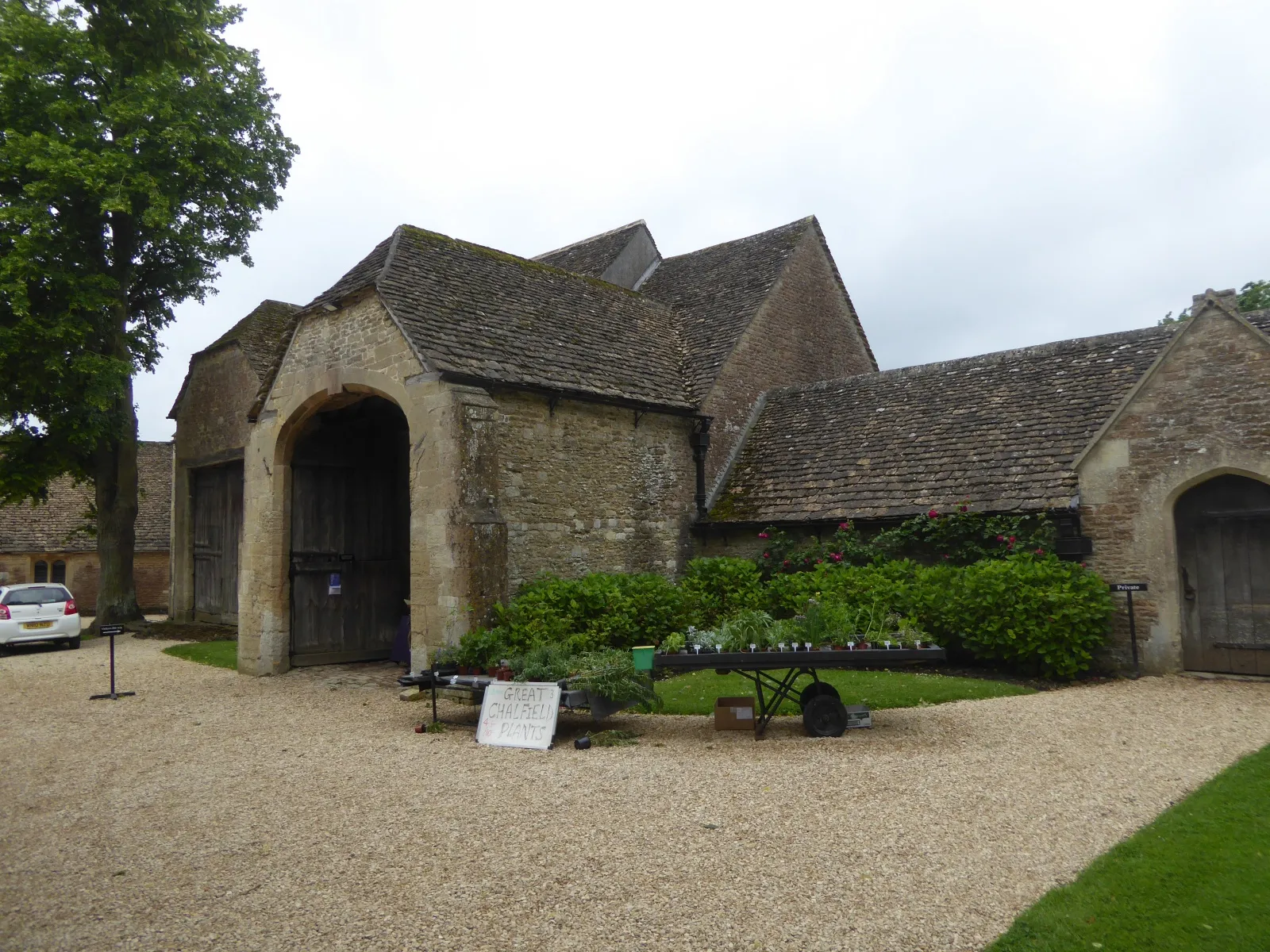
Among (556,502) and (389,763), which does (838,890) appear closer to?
(389,763)

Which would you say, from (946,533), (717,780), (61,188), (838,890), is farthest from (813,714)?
(61,188)

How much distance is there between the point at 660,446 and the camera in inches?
559

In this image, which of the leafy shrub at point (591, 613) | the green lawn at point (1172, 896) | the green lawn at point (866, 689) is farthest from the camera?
the leafy shrub at point (591, 613)

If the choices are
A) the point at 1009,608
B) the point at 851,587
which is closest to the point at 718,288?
the point at 851,587

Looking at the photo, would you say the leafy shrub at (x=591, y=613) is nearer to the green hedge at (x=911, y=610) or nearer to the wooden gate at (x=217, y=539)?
the green hedge at (x=911, y=610)

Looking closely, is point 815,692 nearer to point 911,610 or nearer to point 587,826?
point 587,826

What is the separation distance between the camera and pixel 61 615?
18.4 m

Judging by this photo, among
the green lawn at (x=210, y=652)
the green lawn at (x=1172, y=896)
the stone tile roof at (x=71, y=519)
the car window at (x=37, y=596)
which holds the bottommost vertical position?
the green lawn at (x=210, y=652)

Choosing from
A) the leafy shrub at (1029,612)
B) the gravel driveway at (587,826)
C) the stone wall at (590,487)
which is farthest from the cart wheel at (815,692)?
the stone wall at (590,487)

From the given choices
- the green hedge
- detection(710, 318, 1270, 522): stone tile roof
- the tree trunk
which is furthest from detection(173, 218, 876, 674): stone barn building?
the tree trunk

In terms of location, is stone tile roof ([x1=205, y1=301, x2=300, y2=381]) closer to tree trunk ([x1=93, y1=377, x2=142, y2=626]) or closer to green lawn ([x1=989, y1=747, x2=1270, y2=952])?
tree trunk ([x1=93, y1=377, x2=142, y2=626])

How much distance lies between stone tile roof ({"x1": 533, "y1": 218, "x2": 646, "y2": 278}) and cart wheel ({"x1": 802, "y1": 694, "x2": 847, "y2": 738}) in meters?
14.0

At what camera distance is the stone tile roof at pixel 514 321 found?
38.7ft

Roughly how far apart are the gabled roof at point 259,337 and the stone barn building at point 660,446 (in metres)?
7.34
